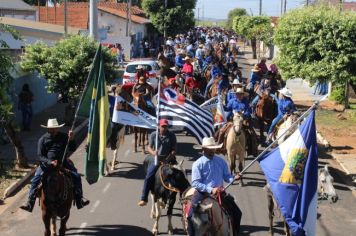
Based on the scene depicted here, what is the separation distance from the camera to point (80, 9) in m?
59.3

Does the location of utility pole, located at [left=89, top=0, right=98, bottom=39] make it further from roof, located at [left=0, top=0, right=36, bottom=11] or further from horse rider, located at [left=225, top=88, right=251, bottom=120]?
roof, located at [left=0, top=0, right=36, bottom=11]

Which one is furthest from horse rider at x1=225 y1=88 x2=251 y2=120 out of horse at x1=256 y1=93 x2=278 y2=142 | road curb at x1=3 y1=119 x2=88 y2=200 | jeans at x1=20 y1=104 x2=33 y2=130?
jeans at x1=20 y1=104 x2=33 y2=130

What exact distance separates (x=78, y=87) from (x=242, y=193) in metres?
9.96

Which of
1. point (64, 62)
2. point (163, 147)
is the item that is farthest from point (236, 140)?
point (64, 62)

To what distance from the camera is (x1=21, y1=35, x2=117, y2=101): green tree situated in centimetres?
2148

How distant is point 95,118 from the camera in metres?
11.3

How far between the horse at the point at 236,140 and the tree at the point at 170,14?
161 ft

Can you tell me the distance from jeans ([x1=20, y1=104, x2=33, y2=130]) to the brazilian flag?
1010 cm

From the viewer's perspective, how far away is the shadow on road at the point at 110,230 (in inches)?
454

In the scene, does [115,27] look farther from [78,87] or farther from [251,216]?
[251,216]

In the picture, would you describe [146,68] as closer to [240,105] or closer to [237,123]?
[240,105]

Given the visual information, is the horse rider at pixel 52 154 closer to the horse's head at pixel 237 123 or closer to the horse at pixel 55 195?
the horse at pixel 55 195

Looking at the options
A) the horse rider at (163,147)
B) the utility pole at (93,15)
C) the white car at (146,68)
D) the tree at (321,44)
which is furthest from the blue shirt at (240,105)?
the white car at (146,68)

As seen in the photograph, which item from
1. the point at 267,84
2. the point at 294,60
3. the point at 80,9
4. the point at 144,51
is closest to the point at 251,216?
the point at 267,84
